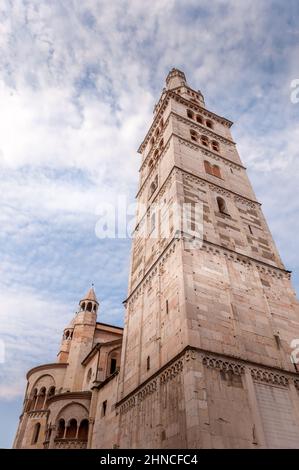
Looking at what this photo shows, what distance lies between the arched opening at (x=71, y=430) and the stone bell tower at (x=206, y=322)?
700 centimetres

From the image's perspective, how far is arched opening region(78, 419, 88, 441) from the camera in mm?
20469

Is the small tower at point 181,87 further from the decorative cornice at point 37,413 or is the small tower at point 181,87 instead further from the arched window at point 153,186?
the decorative cornice at point 37,413

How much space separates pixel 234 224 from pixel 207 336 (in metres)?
7.96

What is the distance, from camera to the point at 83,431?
68.5 feet

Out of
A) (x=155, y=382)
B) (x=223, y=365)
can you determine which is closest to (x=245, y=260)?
(x=223, y=365)

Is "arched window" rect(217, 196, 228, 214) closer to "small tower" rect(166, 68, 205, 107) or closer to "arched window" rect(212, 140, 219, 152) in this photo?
"arched window" rect(212, 140, 219, 152)

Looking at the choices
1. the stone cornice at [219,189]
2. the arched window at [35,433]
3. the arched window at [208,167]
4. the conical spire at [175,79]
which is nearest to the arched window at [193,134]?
the arched window at [208,167]

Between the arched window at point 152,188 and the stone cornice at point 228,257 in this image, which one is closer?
the stone cornice at point 228,257

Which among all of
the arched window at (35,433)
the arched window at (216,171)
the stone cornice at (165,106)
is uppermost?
the stone cornice at (165,106)

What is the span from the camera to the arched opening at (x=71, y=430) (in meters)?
20.6

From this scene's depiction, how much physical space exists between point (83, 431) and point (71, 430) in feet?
2.42
